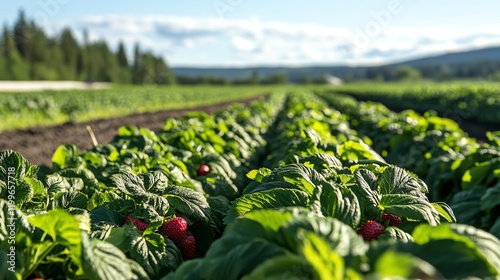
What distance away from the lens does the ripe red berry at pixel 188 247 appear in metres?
2.98

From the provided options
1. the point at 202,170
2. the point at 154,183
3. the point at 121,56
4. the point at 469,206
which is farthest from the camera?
the point at 121,56

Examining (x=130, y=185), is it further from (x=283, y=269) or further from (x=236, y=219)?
Result: (x=283, y=269)

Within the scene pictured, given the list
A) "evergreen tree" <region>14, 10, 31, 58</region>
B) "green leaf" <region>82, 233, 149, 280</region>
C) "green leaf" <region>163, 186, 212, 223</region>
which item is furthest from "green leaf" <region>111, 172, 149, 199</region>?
"evergreen tree" <region>14, 10, 31, 58</region>

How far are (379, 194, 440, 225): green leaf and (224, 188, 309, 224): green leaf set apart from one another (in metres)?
0.45

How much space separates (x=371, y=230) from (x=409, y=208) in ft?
0.91

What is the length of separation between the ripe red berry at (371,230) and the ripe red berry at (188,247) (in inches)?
40.8

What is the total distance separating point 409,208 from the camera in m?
2.59

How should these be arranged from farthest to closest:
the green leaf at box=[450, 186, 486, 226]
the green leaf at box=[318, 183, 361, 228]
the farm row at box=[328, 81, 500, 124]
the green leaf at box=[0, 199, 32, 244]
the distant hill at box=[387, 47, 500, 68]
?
the distant hill at box=[387, 47, 500, 68] → the farm row at box=[328, 81, 500, 124] → the green leaf at box=[450, 186, 486, 226] → the green leaf at box=[318, 183, 361, 228] → the green leaf at box=[0, 199, 32, 244]

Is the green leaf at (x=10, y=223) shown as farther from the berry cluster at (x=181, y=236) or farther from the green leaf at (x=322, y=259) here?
the green leaf at (x=322, y=259)

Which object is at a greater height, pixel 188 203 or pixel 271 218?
pixel 271 218

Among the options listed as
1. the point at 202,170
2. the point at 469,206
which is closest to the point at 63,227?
→ the point at 202,170

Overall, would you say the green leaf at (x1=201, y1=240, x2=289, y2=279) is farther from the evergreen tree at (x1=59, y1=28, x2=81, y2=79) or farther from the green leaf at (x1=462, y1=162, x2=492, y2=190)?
the evergreen tree at (x1=59, y1=28, x2=81, y2=79)

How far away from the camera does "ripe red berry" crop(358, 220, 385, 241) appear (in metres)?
2.45

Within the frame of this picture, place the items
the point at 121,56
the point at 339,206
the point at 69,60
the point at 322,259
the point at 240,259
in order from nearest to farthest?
the point at 322,259
the point at 240,259
the point at 339,206
the point at 69,60
the point at 121,56
